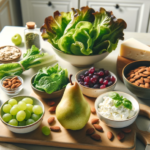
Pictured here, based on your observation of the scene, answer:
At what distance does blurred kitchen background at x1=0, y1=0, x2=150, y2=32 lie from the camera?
2.53 meters

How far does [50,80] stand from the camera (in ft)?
3.25

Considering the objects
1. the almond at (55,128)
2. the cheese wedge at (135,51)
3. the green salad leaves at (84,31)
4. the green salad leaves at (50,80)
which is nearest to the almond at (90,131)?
the almond at (55,128)

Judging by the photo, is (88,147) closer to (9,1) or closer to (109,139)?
(109,139)

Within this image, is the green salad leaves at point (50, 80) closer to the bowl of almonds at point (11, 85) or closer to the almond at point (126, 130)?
the bowl of almonds at point (11, 85)

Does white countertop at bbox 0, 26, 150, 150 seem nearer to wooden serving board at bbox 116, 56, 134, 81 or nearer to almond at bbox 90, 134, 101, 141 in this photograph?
wooden serving board at bbox 116, 56, 134, 81

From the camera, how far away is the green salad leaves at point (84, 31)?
1124 millimetres

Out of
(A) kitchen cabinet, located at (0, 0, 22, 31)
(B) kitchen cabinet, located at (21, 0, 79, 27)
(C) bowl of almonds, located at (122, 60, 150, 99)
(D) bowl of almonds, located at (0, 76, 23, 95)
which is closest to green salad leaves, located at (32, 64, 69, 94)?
(D) bowl of almonds, located at (0, 76, 23, 95)

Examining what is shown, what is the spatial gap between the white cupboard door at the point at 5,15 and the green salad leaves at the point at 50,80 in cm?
162

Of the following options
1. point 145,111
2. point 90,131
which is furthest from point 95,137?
point 145,111

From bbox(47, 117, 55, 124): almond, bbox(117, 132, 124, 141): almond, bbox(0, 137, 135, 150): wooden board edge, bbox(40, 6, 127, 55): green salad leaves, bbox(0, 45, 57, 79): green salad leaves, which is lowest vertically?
bbox(0, 137, 135, 150): wooden board edge

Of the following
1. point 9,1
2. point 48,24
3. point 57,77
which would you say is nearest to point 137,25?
point 9,1

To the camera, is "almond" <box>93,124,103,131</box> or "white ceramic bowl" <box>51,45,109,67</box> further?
"white ceramic bowl" <box>51,45,109,67</box>

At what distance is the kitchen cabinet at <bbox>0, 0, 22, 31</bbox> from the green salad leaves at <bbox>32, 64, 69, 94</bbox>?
1.62m

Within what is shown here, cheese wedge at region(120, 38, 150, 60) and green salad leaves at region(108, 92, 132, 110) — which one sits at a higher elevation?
cheese wedge at region(120, 38, 150, 60)
